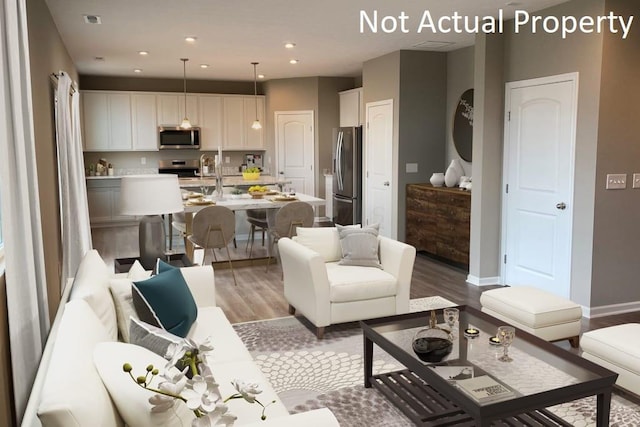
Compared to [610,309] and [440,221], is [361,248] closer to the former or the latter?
[610,309]

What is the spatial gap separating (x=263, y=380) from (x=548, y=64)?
397 centimetres

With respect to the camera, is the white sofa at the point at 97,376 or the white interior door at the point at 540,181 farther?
the white interior door at the point at 540,181

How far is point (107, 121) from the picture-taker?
31.4 feet

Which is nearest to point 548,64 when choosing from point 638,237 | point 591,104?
point 591,104

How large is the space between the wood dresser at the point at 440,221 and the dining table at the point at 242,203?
134cm

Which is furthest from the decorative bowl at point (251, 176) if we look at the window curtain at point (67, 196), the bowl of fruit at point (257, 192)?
the window curtain at point (67, 196)

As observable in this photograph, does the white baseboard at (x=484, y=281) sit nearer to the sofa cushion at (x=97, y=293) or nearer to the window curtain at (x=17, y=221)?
the sofa cushion at (x=97, y=293)

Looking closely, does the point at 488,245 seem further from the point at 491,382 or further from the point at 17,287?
the point at 17,287

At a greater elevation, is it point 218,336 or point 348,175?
point 348,175

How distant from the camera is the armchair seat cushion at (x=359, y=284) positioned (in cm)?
394

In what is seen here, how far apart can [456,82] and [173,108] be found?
5.33 m

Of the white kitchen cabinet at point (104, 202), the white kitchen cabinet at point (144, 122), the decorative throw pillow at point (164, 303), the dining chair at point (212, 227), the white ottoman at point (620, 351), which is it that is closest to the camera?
the decorative throw pillow at point (164, 303)

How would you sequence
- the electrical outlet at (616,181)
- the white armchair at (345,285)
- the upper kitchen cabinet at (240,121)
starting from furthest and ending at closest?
the upper kitchen cabinet at (240,121)
the electrical outlet at (616,181)
the white armchair at (345,285)

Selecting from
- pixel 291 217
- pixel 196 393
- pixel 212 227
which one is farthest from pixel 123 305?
pixel 291 217
